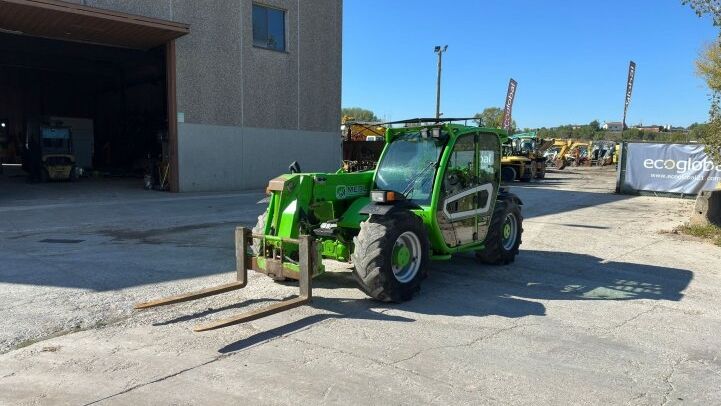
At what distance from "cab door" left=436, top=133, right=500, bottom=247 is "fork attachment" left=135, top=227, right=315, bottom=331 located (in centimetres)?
190

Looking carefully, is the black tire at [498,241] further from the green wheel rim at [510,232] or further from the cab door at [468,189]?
the cab door at [468,189]

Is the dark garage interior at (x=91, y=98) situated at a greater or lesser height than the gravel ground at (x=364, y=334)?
greater

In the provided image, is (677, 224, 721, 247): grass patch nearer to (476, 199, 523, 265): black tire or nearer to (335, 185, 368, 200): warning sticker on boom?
(476, 199, 523, 265): black tire

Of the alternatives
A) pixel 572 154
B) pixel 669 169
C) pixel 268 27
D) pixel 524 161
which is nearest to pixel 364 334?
pixel 268 27

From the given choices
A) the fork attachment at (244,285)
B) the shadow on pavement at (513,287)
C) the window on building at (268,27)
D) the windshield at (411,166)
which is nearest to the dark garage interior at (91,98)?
the window on building at (268,27)

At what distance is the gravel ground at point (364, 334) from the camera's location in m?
3.88

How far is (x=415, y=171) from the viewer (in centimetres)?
685

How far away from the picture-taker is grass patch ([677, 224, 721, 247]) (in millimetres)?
11354

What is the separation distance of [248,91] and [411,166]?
1632 centimetres

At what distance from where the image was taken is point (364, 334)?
196 inches

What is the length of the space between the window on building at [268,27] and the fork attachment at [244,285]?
57.6 feet

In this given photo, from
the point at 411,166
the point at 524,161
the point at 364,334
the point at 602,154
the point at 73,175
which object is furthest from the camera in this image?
the point at 602,154

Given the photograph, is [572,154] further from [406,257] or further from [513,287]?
[406,257]

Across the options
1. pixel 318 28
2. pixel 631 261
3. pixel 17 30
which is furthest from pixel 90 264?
pixel 318 28
